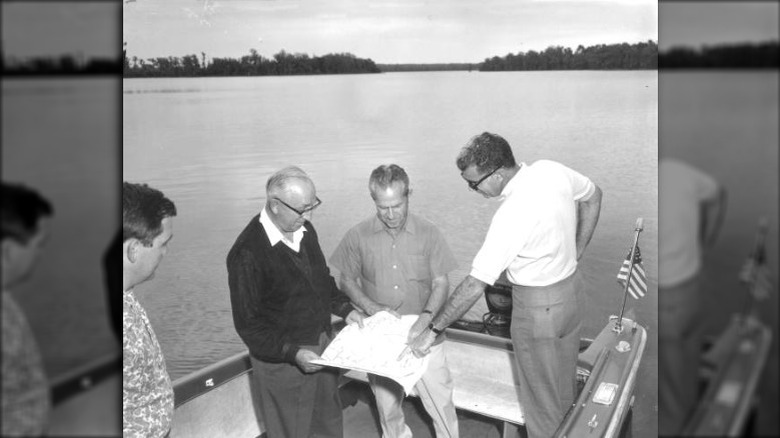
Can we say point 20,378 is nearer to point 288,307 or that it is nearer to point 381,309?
point 288,307

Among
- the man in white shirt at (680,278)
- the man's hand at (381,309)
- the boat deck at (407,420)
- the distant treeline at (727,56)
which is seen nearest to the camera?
the distant treeline at (727,56)

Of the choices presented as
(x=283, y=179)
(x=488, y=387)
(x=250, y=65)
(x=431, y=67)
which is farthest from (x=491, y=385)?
(x=250, y=65)

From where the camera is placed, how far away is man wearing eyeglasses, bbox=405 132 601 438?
210 centimetres

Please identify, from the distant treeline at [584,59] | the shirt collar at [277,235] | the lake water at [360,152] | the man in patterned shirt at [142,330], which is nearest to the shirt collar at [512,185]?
the lake water at [360,152]

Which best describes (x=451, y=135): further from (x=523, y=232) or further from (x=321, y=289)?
(x=321, y=289)

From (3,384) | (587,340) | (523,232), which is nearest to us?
(3,384)

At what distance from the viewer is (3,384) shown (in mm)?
1933

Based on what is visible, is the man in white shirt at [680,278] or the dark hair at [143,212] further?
the dark hair at [143,212]

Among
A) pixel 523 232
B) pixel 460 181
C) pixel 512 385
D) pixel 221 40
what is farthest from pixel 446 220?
pixel 221 40

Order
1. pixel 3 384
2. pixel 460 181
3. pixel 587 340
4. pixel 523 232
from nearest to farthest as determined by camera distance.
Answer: pixel 3 384 < pixel 523 232 < pixel 460 181 < pixel 587 340

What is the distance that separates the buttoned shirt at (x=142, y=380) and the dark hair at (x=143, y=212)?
20 centimetres

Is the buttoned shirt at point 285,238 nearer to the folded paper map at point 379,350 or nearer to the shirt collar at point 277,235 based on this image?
the shirt collar at point 277,235

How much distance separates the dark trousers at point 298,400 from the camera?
2371 millimetres

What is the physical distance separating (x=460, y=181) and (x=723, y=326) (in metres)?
0.87
